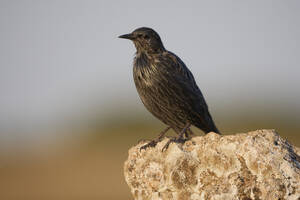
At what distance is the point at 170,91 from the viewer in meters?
7.69

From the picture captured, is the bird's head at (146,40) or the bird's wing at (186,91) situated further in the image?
the bird's head at (146,40)

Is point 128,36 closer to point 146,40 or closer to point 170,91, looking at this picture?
point 146,40

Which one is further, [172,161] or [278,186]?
[172,161]

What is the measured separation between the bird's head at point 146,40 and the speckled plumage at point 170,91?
10cm

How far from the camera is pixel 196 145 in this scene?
550 cm

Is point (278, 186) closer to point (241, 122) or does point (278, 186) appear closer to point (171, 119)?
point (171, 119)

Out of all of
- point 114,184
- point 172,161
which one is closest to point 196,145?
point 172,161

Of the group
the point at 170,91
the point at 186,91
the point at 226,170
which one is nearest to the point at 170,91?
the point at 170,91

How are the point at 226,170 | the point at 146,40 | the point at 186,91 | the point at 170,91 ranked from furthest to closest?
the point at 146,40 → the point at 186,91 → the point at 170,91 → the point at 226,170

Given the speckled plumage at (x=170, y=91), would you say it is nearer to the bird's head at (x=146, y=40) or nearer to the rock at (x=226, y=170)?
the bird's head at (x=146, y=40)

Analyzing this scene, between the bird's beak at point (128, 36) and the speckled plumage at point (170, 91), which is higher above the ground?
the bird's beak at point (128, 36)

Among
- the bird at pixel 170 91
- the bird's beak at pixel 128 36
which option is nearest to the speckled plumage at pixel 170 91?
the bird at pixel 170 91

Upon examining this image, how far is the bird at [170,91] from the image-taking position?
302 inches

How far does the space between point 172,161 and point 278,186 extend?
1129 millimetres
